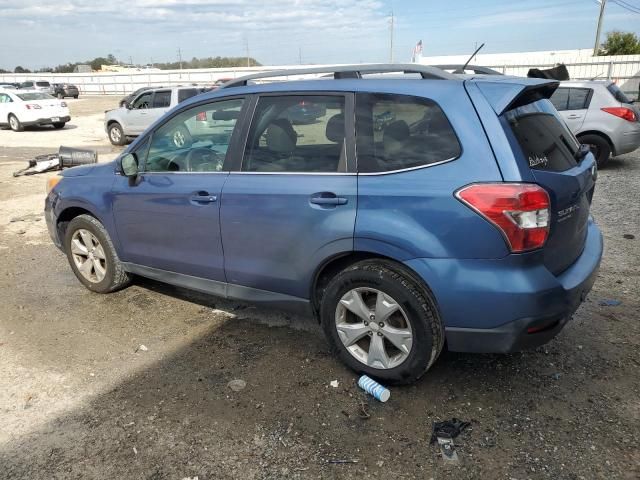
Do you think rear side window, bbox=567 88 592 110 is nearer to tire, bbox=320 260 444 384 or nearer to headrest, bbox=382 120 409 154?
headrest, bbox=382 120 409 154

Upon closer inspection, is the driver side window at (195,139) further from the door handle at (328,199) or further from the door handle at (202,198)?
the door handle at (328,199)

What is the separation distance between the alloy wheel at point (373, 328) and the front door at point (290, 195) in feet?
0.98

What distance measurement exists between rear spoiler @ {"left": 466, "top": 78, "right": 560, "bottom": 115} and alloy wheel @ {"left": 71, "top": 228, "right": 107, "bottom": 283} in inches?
134

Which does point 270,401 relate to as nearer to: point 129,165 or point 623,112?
point 129,165

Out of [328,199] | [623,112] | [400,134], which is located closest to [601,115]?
[623,112]

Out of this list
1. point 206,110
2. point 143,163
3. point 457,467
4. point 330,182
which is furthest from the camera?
point 143,163

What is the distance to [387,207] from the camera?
9.12 feet

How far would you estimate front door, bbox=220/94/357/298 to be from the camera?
9.78ft

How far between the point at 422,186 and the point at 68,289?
375 cm

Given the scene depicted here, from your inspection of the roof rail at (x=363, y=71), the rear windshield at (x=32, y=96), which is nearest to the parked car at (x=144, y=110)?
the rear windshield at (x=32, y=96)

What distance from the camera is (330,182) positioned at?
2.98 metres

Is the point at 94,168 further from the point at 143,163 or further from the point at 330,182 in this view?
the point at 330,182

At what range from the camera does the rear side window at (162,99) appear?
51.6 ft

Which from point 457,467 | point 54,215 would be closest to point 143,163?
point 54,215
